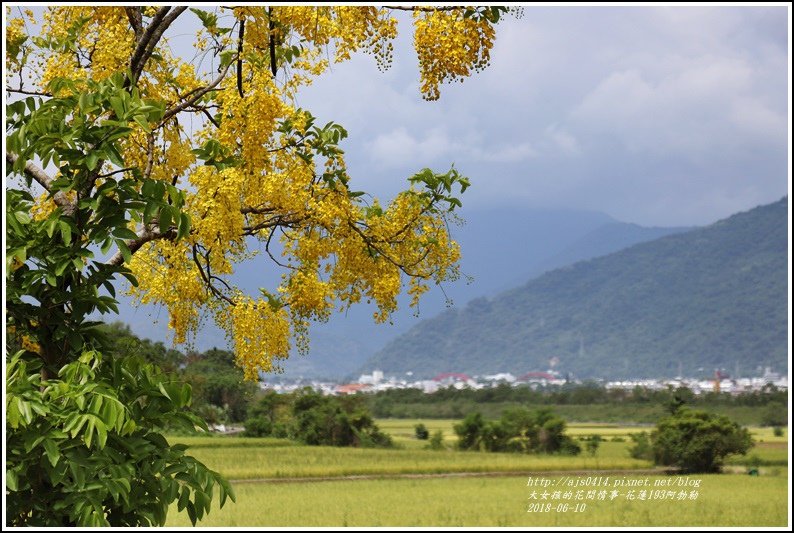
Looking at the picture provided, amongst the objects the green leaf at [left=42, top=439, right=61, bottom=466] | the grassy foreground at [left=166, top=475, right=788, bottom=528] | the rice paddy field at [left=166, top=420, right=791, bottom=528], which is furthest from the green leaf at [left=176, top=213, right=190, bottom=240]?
the grassy foreground at [left=166, top=475, right=788, bottom=528]

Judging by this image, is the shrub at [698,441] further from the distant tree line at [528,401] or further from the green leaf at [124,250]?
the green leaf at [124,250]

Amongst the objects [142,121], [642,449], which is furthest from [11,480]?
[642,449]

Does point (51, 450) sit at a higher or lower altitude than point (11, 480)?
higher

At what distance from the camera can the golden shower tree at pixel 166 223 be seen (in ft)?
11.5

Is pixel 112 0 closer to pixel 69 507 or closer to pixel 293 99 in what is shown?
pixel 293 99

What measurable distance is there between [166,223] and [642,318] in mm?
98609

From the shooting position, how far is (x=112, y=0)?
398 centimetres

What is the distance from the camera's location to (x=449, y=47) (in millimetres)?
4297

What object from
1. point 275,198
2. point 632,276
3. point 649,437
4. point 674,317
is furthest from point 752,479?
point 632,276

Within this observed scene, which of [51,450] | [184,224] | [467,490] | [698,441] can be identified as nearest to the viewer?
[51,450]

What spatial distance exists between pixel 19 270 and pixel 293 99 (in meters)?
1.64

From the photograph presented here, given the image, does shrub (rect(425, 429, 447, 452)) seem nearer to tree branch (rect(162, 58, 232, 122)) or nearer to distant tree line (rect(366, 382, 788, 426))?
distant tree line (rect(366, 382, 788, 426))

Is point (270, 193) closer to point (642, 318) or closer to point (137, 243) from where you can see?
point (137, 243)

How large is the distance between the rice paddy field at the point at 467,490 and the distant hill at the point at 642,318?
2477 inches
